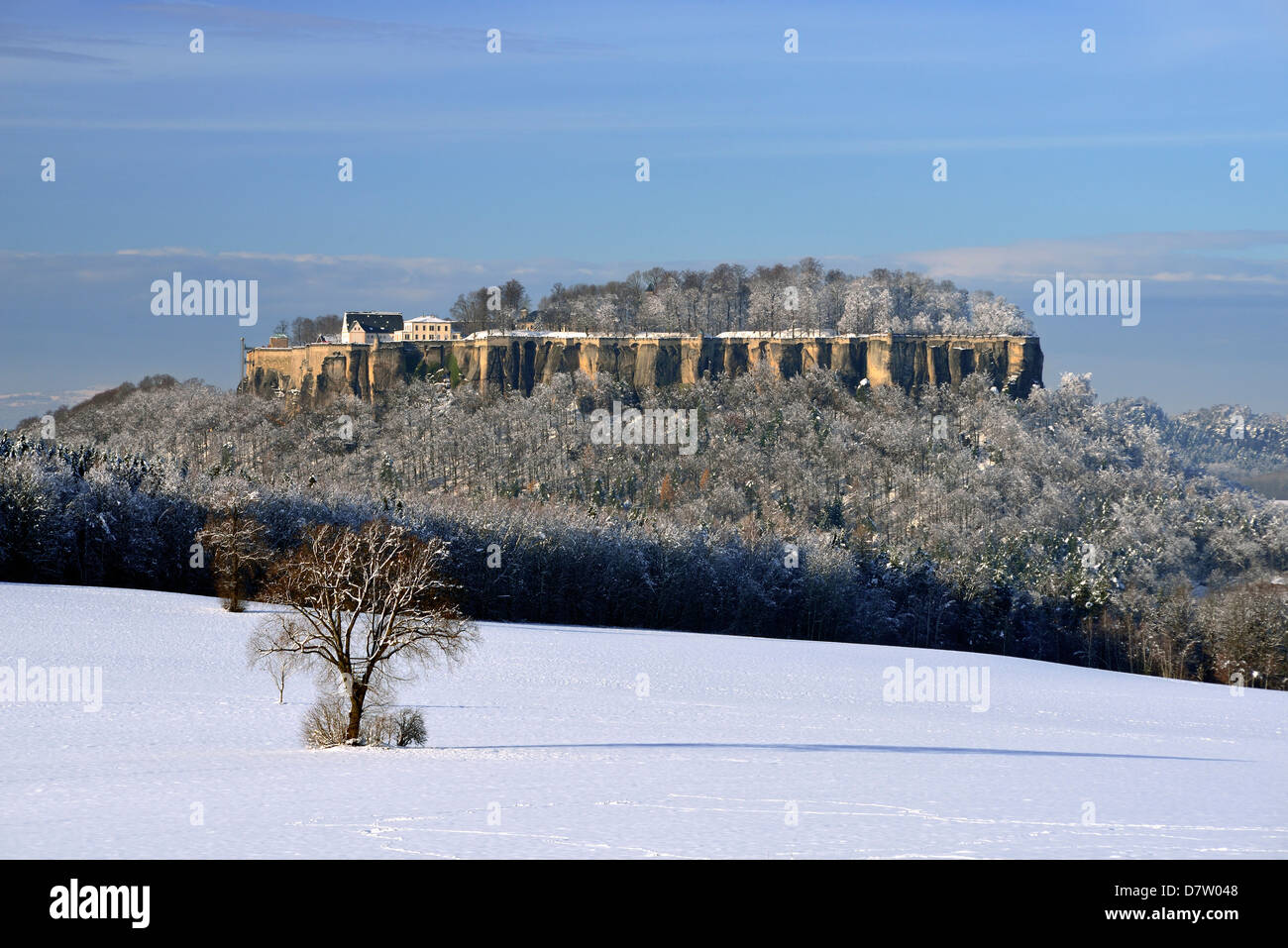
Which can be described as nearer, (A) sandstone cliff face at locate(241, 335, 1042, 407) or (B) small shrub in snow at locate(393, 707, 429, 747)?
(B) small shrub in snow at locate(393, 707, 429, 747)

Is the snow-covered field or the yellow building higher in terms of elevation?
the yellow building

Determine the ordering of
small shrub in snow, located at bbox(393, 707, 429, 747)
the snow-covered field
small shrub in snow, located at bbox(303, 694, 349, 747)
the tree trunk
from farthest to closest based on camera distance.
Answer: small shrub in snow, located at bbox(393, 707, 429, 747) < small shrub in snow, located at bbox(303, 694, 349, 747) < the tree trunk < the snow-covered field

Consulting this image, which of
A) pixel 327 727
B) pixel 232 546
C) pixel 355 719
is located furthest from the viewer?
pixel 232 546

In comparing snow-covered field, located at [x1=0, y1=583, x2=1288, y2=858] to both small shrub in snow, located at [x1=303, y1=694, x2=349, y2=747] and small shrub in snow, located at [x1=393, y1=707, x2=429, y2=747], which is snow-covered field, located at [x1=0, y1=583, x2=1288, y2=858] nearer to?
small shrub in snow, located at [x1=393, y1=707, x2=429, y2=747]

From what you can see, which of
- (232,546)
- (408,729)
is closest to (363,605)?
(408,729)

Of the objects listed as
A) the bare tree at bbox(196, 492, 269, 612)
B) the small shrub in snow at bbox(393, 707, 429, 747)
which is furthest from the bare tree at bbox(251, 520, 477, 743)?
the bare tree at bbox(196, 492, 269, 612)

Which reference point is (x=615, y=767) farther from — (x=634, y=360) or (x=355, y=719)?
(x=634, y=360)

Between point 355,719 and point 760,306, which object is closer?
point 355,719
